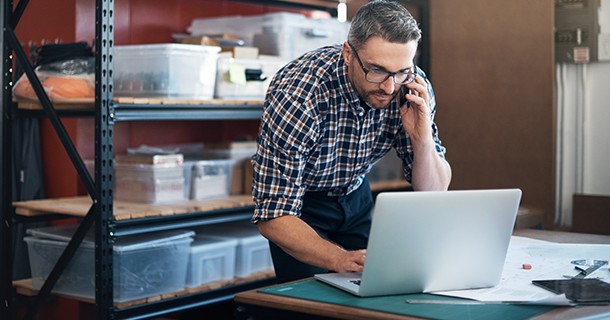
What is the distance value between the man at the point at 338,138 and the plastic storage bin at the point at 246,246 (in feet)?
3.97

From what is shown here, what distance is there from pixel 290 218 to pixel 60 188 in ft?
6.19

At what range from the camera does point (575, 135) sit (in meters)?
4.44

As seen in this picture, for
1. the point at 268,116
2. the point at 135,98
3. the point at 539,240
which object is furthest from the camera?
the point at 135,98

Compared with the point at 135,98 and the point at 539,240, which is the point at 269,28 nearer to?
the point at 135,98

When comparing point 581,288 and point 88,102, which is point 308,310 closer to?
point 581,288

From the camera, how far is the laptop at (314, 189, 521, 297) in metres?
1.83

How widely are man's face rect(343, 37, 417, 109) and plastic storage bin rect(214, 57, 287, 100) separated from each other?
143 cm

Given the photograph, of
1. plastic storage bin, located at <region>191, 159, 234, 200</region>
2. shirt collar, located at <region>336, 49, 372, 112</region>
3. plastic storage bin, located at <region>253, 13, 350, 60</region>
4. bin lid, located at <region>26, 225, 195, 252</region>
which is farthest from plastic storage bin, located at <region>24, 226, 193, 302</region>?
shirt collar, located at <region>336, 49, 372, 112</region>

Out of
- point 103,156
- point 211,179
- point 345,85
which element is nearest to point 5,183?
point 103,156

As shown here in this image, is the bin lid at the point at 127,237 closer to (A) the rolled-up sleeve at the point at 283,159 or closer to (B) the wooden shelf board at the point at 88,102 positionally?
(B) the wooden shelf board at the point at 88,102

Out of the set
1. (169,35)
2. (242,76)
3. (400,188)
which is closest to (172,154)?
(242,76)

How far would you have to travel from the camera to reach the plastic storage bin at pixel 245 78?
3723 millimetres

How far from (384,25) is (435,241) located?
64 centimetres

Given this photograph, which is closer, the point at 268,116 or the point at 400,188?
the point at 268,116
